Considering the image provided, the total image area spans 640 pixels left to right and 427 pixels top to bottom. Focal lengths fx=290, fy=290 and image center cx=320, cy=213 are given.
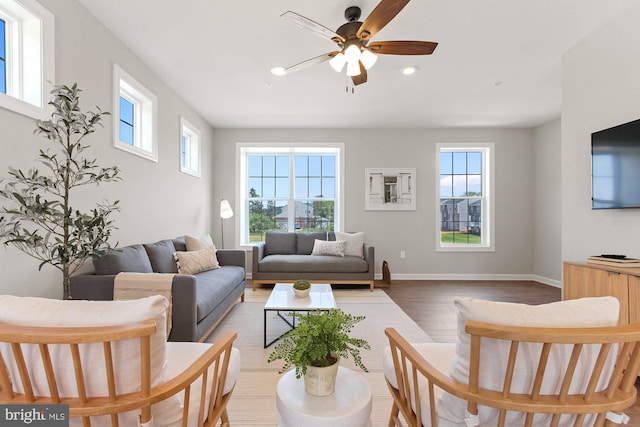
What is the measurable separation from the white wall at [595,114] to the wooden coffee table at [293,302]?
8.02 feet

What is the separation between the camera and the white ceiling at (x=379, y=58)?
227cm

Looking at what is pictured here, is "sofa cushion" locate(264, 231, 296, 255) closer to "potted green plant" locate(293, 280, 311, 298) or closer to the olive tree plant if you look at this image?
"potted green plant" locate(293, 280, 311, 298)

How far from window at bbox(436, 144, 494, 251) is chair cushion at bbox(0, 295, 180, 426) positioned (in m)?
5.33

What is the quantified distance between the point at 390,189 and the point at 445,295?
2.03 metres

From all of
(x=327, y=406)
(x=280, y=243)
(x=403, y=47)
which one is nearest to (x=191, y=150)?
(x=280, y=243)

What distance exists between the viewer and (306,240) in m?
5.11

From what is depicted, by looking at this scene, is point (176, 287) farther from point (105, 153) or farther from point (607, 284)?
point (607, 284)

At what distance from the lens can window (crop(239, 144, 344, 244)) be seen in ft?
18.1

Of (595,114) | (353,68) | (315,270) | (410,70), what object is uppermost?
(410,70)

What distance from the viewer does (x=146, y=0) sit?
2.19m

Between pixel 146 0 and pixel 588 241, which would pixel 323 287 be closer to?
pixel 588 241

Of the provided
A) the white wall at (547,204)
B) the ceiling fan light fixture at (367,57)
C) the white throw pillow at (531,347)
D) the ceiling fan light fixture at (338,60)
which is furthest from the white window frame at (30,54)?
the white wall at (547,204)

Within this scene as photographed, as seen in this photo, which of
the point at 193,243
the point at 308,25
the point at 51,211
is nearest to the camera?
the point at 51,211

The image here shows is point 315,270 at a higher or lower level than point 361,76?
lower
